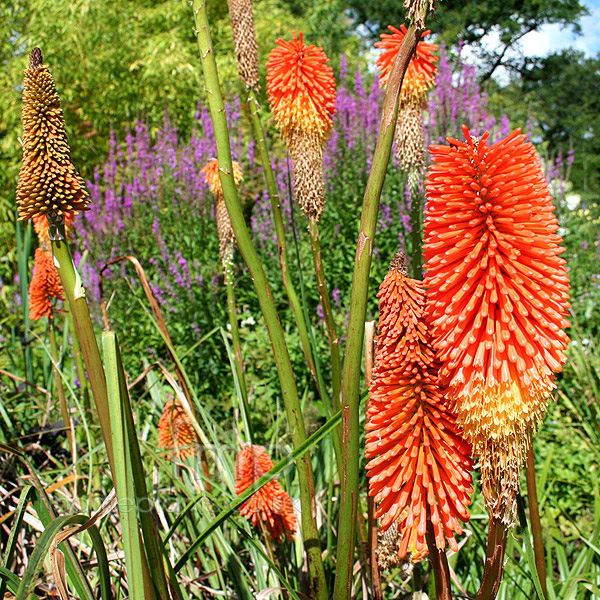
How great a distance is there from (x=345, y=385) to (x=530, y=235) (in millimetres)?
399

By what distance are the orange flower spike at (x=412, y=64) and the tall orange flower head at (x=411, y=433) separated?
50.8 inches

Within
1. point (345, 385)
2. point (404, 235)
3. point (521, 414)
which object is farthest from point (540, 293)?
point (404, 235)

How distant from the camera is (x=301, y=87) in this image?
2297 mm

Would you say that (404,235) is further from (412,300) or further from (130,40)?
(130,40)

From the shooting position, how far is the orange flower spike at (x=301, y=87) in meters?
2.29

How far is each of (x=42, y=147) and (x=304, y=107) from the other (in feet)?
4.57

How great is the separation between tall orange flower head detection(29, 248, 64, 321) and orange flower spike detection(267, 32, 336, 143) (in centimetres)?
156

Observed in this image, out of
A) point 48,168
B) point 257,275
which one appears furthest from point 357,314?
point 48,168

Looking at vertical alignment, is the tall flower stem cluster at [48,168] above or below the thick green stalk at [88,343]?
above

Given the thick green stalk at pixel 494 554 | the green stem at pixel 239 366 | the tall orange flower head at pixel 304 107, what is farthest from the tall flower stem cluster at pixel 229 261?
the thick green stalk at pixel 494 554

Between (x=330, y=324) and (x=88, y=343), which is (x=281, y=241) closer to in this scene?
(x=330, y=324)

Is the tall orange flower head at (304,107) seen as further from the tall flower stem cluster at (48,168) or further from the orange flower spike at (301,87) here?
the tall flower stem cluster at (48,168)

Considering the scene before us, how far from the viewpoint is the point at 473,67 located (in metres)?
7.20

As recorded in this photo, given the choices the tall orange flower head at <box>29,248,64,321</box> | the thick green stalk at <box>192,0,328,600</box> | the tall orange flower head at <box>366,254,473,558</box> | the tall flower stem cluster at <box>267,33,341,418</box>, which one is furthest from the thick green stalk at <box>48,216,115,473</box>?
the tall orange flower head at <box>29,248,64,321</box>
